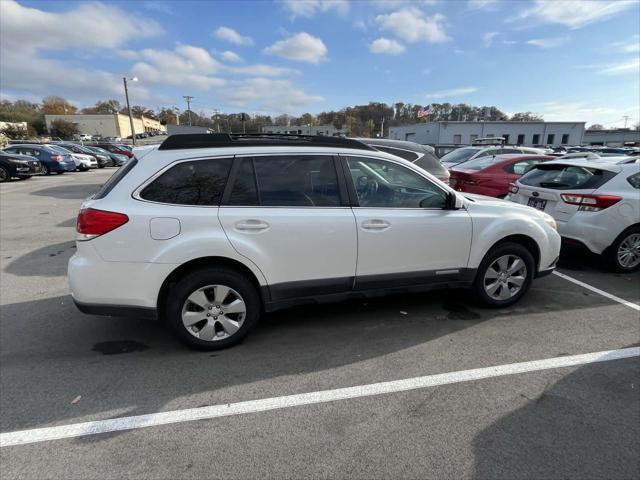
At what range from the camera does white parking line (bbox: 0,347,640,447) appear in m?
2.47

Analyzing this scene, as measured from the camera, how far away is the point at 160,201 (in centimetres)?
317

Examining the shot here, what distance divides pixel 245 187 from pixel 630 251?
18.5ft

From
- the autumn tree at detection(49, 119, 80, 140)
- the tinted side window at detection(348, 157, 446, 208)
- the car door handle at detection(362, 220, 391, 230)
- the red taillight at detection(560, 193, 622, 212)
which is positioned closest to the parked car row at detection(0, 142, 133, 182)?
the tinted side window at detection(348, 157, 446, 208)

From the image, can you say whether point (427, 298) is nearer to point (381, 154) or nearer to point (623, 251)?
point (381, 154)

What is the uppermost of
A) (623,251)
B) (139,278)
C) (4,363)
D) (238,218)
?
(238,218)

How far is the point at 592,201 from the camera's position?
17.6ft

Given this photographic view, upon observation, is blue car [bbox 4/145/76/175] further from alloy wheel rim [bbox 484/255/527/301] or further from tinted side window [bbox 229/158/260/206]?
alloy wheel rim [bbox 484/255/527/301]

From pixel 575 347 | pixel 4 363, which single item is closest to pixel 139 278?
pixel 4 363

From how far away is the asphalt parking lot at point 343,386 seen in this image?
7.36ft

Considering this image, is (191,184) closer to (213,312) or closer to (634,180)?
(213,312)

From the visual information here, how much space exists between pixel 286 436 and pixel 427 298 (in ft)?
8.84

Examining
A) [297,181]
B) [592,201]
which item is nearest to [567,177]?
[592,201]

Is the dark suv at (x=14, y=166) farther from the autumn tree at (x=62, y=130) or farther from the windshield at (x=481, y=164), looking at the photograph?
the autumn tree at (x=62, y=130)

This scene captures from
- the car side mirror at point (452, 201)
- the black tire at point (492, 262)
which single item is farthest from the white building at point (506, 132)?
the car side mirror at point (452, 201)
